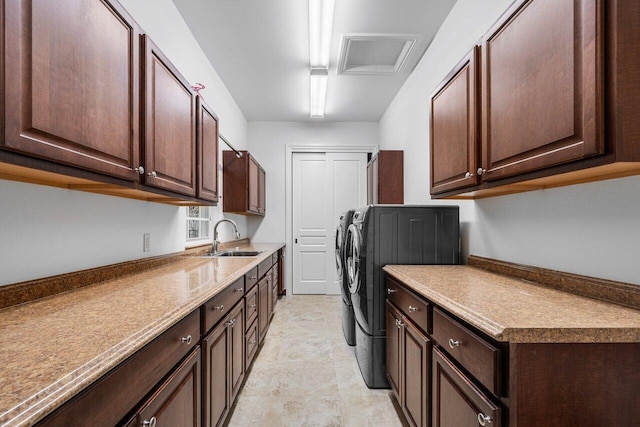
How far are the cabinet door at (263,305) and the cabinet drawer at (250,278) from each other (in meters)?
0.22

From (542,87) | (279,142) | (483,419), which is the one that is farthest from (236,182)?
(483,419)

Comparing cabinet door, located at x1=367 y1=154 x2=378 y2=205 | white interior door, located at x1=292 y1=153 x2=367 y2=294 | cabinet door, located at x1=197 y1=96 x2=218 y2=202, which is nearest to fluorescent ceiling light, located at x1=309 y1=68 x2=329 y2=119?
white interior door, located at x1=292 y1=153 x2=367 y2=294

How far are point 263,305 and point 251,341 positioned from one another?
56 centimetres

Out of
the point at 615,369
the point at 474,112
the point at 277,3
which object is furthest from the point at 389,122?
the point at 615,369

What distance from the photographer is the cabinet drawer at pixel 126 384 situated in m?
0.66

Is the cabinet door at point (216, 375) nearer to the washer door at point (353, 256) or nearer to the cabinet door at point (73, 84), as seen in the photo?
the cabinet door at point (73, 84)

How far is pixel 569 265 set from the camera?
1.43 m

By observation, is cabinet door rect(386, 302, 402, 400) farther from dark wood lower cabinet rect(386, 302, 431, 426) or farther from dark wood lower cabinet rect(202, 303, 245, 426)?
dark wood lower cabinet rect(202, 303, 245, 426)

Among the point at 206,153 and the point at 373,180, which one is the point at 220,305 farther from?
the point at 373,180

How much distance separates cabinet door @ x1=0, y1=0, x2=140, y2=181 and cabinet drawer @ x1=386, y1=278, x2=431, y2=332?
1.43m

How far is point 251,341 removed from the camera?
99.1 inches

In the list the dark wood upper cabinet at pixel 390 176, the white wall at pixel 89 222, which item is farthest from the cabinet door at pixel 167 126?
the dark wood upper cabinet at pixel 390 176

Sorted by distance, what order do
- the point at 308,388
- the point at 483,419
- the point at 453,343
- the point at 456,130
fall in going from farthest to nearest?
the point at 308,388 → the point at 456,130 → the point at 453,343 → the point at 483,419

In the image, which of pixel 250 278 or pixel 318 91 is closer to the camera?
pixel 250 278
